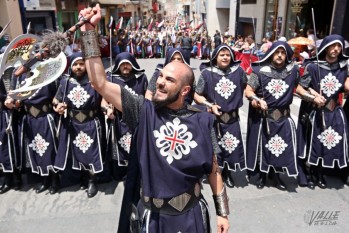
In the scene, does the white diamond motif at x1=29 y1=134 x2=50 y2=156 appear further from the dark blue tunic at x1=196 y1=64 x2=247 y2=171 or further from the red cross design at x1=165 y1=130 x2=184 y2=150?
the red cross design at x1=165 y1=130 x2=184 y2=150

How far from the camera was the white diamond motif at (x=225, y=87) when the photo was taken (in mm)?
3934

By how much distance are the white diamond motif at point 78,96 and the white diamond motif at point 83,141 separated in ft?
1.27

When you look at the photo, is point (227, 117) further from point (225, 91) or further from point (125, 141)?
point (125, 141)

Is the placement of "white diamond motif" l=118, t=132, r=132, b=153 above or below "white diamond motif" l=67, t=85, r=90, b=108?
below

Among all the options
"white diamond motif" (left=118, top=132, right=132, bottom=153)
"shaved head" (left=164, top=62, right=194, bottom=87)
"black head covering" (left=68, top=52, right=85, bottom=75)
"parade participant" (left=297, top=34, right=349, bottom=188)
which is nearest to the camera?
"shaved head" (left=164, top=62, right=194, bottom=87)

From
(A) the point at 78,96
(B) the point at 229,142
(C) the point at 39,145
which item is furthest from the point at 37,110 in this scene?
(B) the point at 229,142

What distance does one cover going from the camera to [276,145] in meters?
3.99

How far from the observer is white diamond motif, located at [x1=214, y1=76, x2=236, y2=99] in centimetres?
393

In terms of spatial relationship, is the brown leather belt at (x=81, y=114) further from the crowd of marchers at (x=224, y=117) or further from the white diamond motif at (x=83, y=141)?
A: the white diamond motif at (x=83, y=141)

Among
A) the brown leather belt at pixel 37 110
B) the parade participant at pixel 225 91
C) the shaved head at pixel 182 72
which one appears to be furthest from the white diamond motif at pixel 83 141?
the shaved head at pixel 182 72

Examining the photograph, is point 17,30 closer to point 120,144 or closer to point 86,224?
point 120,144

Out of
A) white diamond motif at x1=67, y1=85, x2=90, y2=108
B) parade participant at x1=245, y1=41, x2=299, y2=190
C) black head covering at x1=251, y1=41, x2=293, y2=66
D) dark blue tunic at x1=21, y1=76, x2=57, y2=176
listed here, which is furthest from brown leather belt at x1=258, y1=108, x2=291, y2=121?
dark blue tunic at x1=21, y1=76, x2=57, y2=176

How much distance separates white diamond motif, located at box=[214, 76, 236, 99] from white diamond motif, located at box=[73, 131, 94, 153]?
1716mm

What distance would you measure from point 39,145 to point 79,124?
58cm
